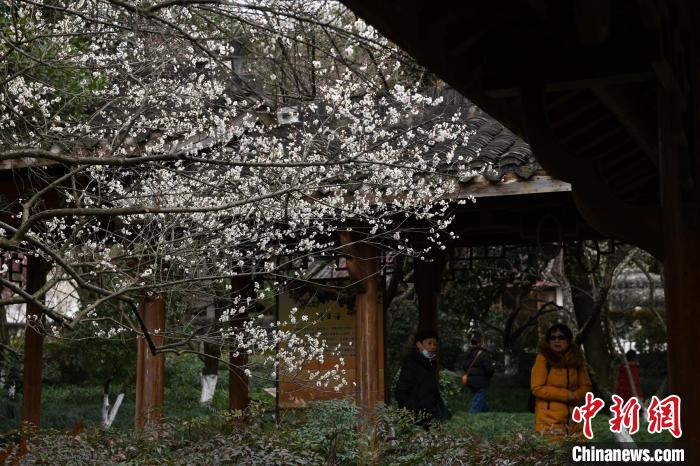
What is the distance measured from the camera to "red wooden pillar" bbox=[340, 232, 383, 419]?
8.26 metres

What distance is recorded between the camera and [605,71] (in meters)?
3.87

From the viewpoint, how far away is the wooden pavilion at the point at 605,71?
3.54 metres

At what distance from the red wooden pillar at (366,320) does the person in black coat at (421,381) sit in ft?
0.84

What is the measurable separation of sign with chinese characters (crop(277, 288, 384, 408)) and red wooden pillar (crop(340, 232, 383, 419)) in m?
0.65

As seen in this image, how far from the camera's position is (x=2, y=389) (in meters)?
15.8

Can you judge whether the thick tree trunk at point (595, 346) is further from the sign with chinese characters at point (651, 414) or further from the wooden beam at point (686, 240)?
the wooden beam at point (686, 240)

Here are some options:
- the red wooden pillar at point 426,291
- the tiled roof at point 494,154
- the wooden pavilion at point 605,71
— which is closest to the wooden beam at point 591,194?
the wooden pavilion at point 605,71

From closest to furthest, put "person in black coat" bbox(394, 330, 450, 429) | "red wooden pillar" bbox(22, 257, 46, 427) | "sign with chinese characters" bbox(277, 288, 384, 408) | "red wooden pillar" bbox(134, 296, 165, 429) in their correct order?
"person in black coat" bbox(394, 330, 450, 429)
"red wooden pillar" bbox(134, 296, 165, 429)
"sign with chinese characters" bbox(277, 288, 384, 408)
"red wooden pillar" bbox(22, 257, 46, 427)

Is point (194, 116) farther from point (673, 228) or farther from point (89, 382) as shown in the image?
point (89, 382)

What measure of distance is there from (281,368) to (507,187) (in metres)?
3.08

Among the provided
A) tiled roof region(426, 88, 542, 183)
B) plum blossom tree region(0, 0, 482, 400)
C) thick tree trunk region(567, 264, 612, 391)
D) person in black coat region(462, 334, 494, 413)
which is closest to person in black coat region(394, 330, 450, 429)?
plum blossom tree region(0, 0, 482, 400)

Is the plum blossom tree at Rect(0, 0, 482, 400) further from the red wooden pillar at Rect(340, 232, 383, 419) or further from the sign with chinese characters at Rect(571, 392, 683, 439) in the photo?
the sign with chinese characters at Rect(571, 392, 683, 439)

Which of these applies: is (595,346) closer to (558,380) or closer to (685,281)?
(558,380)

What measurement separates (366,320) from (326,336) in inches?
55.8
